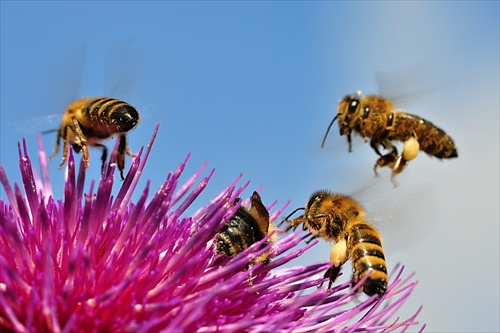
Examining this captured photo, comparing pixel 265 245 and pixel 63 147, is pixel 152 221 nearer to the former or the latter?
pixel 265 245

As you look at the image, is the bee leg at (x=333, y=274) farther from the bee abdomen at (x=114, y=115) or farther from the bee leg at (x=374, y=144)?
the bee leg at (x=374, y=144)

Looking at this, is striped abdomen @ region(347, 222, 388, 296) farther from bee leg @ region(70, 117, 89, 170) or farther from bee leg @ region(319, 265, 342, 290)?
bee leg @ region(70, 117, 89, 170)

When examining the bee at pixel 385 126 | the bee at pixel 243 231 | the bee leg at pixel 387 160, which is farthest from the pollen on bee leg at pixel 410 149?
the bee at pixel 243 231

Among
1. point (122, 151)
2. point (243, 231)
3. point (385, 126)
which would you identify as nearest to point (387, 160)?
point (385, 126)

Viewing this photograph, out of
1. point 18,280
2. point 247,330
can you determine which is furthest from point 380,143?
point 18,280

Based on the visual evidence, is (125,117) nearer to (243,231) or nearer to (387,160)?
(243,231)
